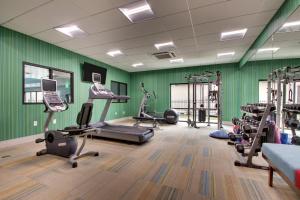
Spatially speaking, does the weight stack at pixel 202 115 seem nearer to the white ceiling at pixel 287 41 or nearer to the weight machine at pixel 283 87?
the weight machine at pixel 283 87

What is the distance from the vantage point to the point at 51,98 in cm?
310

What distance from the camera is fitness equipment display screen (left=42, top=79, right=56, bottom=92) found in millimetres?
3037

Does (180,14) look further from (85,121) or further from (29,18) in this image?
(29,18)

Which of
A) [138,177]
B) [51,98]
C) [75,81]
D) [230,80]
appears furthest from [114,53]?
[230,80]

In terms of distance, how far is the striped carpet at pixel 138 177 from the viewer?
1753mm

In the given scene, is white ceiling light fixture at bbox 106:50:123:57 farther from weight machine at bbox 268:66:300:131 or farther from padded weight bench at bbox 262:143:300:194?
padded weight bench at bbox 262:143:300:194

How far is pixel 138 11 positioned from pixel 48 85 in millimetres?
2408

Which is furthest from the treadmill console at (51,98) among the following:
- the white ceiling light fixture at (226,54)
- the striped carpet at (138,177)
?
the white ceiling light fixture at (226,54)

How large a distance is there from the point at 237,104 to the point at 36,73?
783cm

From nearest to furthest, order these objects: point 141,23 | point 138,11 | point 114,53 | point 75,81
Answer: point 138,11, point 141,23, point 75,81, point 114,53

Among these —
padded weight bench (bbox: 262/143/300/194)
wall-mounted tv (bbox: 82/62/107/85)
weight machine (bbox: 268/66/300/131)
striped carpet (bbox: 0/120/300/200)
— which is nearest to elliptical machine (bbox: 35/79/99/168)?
striped carpet (bbox: 0/120/300/200)

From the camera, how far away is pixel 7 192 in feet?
5.82

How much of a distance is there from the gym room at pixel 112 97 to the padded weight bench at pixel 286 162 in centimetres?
1

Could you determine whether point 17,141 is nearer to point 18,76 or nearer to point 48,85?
point 18,76
